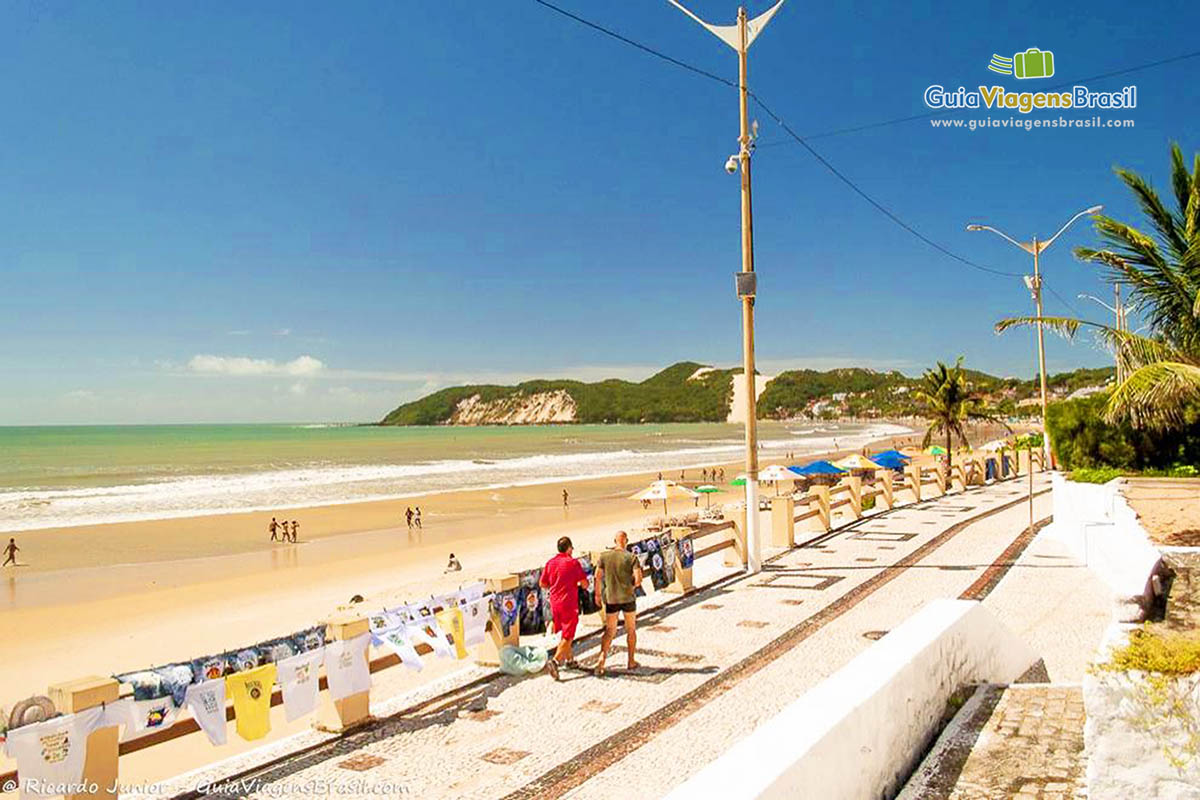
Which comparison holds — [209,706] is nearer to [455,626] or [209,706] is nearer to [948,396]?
[455,626]

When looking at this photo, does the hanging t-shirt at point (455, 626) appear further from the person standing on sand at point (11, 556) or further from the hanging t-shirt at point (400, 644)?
the person standing on sand at point (11, 556)

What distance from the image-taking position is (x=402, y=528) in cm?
3175

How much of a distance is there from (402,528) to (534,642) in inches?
898

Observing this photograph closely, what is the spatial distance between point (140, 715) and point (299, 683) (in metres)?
1.33

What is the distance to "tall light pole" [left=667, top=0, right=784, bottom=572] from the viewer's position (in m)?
14.0

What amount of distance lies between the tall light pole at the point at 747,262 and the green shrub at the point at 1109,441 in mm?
5975

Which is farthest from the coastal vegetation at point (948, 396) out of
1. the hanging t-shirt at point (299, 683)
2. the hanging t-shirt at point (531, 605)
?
the hanging t-shirt at point (299, 683)

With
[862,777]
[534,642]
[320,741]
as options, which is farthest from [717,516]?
[862,777]

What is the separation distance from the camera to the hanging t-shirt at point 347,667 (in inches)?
278

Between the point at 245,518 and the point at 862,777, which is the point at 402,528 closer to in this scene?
the point at 245,518

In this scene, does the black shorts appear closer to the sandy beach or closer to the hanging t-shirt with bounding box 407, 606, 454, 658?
the hanging t-shirt with bounding box 407, 606, 454, 658

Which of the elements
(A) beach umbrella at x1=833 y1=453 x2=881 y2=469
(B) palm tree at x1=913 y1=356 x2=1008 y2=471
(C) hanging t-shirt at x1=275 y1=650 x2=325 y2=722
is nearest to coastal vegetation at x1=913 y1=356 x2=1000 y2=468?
(B) palm tree at x1=913 y1=356 x2=1008 y2=471

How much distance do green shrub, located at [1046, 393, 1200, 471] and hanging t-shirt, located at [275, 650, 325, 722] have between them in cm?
1305

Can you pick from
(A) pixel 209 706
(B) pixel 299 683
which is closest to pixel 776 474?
(B) pixel 299 683
